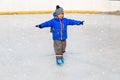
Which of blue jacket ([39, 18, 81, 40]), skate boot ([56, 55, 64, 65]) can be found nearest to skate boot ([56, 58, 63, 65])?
skate boot ([56, 55, 64, 65])

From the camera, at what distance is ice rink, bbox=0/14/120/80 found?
546cm

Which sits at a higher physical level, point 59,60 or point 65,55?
point 59,60

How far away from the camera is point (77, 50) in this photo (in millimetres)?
7488

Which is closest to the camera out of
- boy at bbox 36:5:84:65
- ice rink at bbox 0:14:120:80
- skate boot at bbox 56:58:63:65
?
ice rink at bbox 0:14:120:80

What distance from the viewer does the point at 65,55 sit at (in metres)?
6.98

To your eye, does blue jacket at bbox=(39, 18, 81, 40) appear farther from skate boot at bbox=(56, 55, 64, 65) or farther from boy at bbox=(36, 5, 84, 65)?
skate boot at bbox=(56, 55, 64, 65)

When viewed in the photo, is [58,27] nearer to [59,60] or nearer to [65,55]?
[59,60]

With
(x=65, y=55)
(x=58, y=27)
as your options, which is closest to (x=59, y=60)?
(x=58, y=27)

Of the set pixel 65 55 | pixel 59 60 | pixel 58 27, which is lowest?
pixel 65 55
